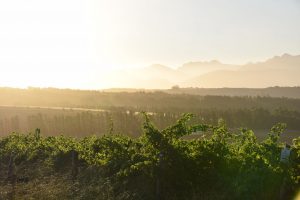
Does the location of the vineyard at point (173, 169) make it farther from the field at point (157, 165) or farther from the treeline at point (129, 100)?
the treeline at point (129, 100)

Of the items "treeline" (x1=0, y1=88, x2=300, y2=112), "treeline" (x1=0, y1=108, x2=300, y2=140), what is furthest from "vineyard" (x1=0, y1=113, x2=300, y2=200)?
"treeline" (x1=0, y1=88, x2=300, y2=112)

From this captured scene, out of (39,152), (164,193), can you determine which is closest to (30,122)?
(39,152)

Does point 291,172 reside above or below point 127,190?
above

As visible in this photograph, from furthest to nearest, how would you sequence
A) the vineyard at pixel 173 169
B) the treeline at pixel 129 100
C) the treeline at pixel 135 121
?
the treeline at pixel 129 100
the treeline at pixel 135 121
the vineyard at pixel 173 169

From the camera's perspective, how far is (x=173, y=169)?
16406 mm

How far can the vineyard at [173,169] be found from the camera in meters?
14.1

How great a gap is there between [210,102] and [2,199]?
98.0m

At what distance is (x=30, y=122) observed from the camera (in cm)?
8625

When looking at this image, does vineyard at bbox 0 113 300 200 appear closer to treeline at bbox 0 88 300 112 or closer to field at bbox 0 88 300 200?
field at bbox 0 88 300 200

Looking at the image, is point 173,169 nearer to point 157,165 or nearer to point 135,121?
point 157,165

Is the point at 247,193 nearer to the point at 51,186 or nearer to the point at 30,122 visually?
the point at 51,186

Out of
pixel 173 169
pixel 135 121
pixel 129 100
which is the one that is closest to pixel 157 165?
pixel 173 169

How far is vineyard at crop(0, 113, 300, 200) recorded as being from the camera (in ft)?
46.2

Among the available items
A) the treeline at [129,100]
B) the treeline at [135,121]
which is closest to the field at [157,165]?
the treeline at [135,121]
